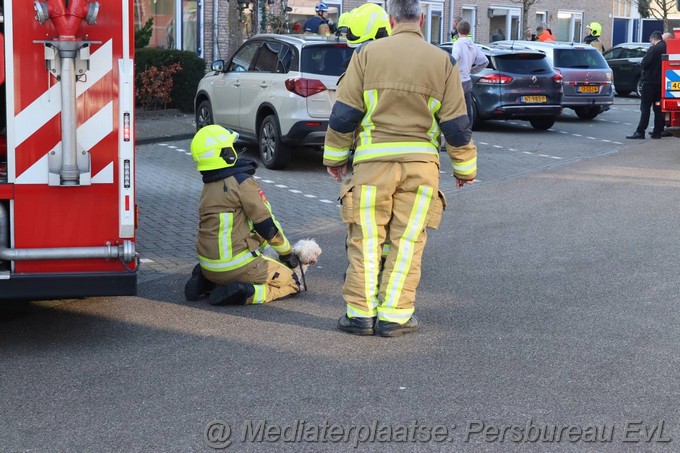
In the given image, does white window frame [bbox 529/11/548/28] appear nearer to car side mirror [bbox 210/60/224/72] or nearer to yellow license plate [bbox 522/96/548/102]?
yellow license plate [bbox 522/96/548/102]

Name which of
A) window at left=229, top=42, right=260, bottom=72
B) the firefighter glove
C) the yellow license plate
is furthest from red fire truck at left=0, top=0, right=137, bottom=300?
the yellow license plate

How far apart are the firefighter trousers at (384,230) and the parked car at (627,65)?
2431 cm

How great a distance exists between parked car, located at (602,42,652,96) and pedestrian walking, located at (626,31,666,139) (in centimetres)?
1010

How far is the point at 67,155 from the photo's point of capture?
19.1ft

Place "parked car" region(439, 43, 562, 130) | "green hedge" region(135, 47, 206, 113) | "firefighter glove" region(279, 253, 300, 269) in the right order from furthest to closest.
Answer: "green hedge" region(135, 47, 206, 113)
"parked car" region(439, 43, 562, 130)
"firefighter glove" region(279, 253, 300, 269)

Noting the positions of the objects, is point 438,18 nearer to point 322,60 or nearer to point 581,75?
point 581,75

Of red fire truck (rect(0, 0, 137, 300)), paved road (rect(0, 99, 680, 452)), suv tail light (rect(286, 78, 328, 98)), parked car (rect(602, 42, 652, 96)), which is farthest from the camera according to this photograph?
parked car (rect(602, 42, 652, 96))

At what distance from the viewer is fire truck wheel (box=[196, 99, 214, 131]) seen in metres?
16.2

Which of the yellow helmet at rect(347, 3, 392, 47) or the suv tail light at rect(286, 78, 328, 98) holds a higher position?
the yellow helmet at rect(347, 3, 392, 47)

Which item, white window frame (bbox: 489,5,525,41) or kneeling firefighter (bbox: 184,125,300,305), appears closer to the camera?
kneeling firefighter (bbox: 184,125,300,305)

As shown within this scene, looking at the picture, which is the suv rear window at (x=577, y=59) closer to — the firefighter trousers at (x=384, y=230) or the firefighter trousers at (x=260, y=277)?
the firefighter trousers at (x=260, y=277)

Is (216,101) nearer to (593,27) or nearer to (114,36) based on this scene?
(114,36)

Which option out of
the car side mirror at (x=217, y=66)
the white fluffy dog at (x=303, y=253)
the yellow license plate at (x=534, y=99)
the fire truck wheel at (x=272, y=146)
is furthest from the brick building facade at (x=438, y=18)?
the white fluffy dog at (x=303, y=253)

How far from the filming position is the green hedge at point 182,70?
841 inches
